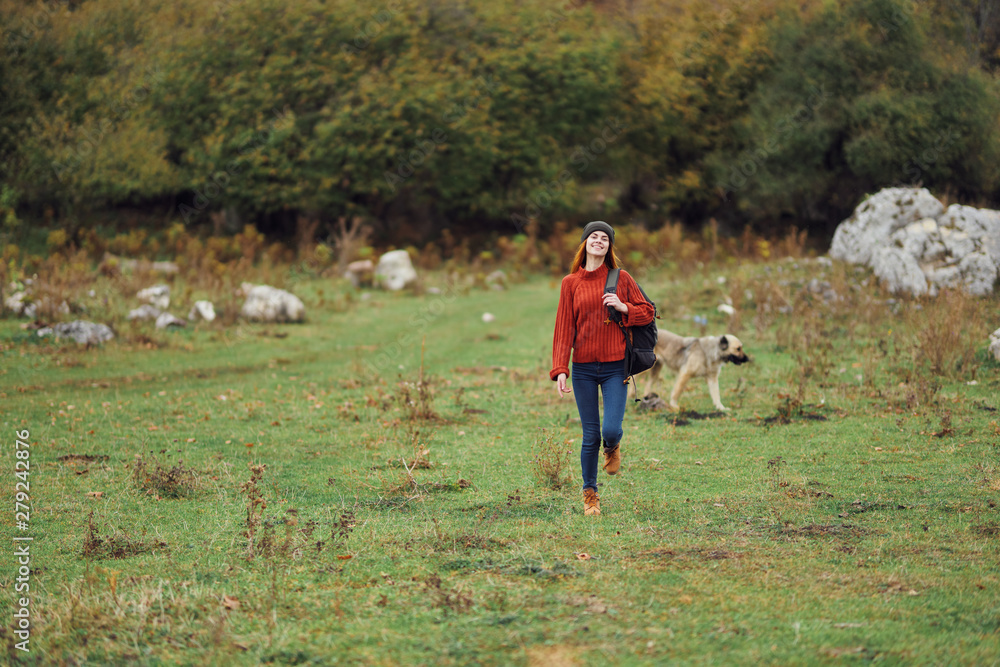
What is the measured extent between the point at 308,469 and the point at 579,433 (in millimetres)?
2798

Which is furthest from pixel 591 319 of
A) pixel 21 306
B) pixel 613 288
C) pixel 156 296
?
pixel 21 306

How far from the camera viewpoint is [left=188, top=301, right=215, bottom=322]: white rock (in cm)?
1658

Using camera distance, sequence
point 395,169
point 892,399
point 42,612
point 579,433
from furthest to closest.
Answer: point 395,169, point 892,399, point 579,433, point 42,612

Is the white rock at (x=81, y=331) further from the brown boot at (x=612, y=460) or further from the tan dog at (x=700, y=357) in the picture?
the brown boot at (x=612, y=460)

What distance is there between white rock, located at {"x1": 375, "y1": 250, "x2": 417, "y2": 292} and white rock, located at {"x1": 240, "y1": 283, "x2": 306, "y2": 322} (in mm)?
4784

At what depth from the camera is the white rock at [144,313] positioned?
15678 mm

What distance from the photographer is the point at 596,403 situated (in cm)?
615

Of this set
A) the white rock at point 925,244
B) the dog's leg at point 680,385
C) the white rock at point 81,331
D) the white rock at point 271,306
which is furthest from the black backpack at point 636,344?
the white rock at point 271,306

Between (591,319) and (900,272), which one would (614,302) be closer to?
(591,319)

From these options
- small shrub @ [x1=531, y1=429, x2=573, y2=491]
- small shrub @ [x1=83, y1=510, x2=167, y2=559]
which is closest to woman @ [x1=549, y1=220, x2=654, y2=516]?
small shrub @ [x1=531, y1=429, x2=573, y2=491]

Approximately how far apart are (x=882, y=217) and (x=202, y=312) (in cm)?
1326

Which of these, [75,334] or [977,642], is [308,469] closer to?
[977,642]

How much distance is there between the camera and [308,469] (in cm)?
794

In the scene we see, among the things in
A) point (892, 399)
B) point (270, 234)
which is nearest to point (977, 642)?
point (892, 399)
